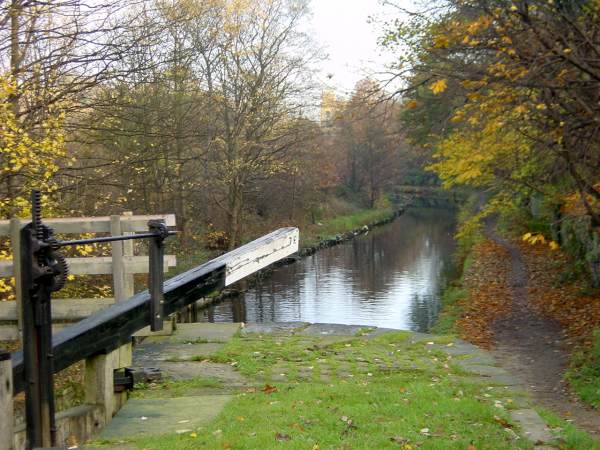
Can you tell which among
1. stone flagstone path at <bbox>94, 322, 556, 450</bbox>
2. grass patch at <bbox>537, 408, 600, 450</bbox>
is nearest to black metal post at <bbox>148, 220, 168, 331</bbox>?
stone flagstone path at <bbox>94, 322, 556, 450</bbox>

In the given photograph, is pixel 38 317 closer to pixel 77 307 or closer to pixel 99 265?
pixel 99 265

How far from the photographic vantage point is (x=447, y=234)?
135 ft

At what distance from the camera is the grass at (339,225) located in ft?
122

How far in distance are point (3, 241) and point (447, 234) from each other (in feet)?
111

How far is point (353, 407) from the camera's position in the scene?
19.3ft

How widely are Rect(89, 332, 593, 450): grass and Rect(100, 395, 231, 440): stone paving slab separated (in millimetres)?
189

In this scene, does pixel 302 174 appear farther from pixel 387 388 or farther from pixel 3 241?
pixel 387 388

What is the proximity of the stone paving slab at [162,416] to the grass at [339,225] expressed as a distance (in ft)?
91.9

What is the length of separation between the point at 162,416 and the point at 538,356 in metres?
7.25

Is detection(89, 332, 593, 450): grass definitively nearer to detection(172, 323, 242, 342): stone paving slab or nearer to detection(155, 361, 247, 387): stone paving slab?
detection(155, 361, 247, 387): stone paving slab

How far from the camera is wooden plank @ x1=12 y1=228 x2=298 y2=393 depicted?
515 cm

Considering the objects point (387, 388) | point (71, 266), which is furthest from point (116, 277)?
point (387, 388)

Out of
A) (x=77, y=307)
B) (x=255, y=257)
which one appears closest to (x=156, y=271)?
(x=255, y=257)

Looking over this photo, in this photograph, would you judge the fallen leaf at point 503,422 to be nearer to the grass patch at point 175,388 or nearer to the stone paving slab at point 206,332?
the grass patch at point 175,388
